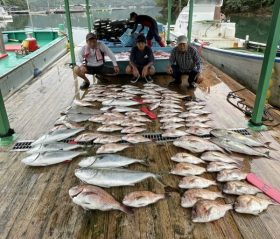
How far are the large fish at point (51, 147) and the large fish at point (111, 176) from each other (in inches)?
26.8

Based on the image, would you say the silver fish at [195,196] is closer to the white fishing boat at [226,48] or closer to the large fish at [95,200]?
A: the large fish at [95,200]

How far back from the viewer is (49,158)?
9.84 ft

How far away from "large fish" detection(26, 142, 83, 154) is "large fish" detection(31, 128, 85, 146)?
11 cm

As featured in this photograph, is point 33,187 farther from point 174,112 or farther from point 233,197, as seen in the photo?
point 174,112

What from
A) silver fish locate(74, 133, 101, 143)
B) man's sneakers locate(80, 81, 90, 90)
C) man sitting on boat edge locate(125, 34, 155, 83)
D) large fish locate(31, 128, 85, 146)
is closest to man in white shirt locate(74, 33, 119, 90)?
man's sneakers locate(80, 81, 90, 90)

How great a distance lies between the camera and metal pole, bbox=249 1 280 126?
3.24 m

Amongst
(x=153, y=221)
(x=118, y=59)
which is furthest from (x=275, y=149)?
(x=118, y=59)

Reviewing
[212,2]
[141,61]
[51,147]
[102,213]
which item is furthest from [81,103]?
[212,2]

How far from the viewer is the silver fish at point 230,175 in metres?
2.64

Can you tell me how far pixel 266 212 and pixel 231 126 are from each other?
185cm

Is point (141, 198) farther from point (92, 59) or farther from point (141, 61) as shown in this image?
point (92, 59)

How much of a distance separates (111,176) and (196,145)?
118cm

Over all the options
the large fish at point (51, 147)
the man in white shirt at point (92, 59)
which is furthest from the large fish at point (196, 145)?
the man in white shirt at point (92, 59)

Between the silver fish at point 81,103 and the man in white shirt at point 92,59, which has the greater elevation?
the man in white shirt at point 92,59
